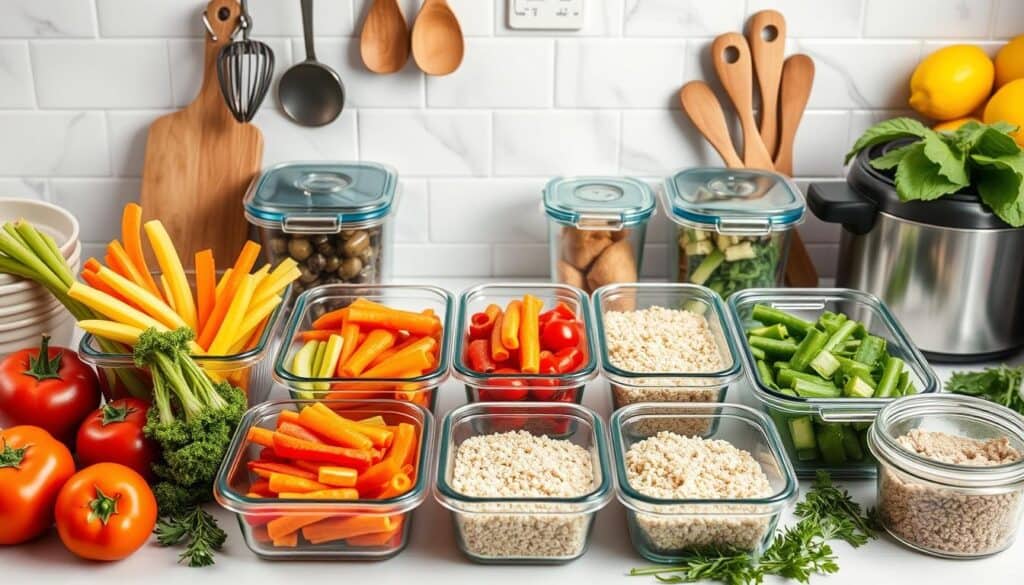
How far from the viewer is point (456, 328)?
1.45 m

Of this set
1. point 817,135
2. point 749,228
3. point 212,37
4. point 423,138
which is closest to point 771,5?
point 817,135

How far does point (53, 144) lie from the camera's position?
1732 millimetres

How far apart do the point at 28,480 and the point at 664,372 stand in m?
0.75

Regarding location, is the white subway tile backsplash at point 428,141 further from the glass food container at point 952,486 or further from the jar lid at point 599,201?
the glass food container at point 952,486

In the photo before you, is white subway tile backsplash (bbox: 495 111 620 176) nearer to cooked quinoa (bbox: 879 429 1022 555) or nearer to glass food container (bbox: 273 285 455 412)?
glass food container (bbox: 273 285 455 412)

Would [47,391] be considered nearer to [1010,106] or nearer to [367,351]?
[367,351]

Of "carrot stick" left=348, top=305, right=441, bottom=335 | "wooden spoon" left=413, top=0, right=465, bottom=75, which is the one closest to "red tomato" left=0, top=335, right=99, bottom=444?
"carrot stick" left=348, top=305, right=441, bottom=335

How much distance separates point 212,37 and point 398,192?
0.37 meters

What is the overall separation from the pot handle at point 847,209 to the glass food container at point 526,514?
1.68ft

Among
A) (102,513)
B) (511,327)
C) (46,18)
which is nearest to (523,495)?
→ (511,327)

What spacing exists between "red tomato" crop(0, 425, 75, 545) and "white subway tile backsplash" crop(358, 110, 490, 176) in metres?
0.72

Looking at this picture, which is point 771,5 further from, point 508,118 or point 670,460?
point 670,460

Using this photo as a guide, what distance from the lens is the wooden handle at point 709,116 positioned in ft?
5.52

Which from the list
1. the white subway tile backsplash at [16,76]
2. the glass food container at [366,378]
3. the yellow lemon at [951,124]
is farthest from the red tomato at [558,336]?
the white subway tile backsplash at [16,76]
